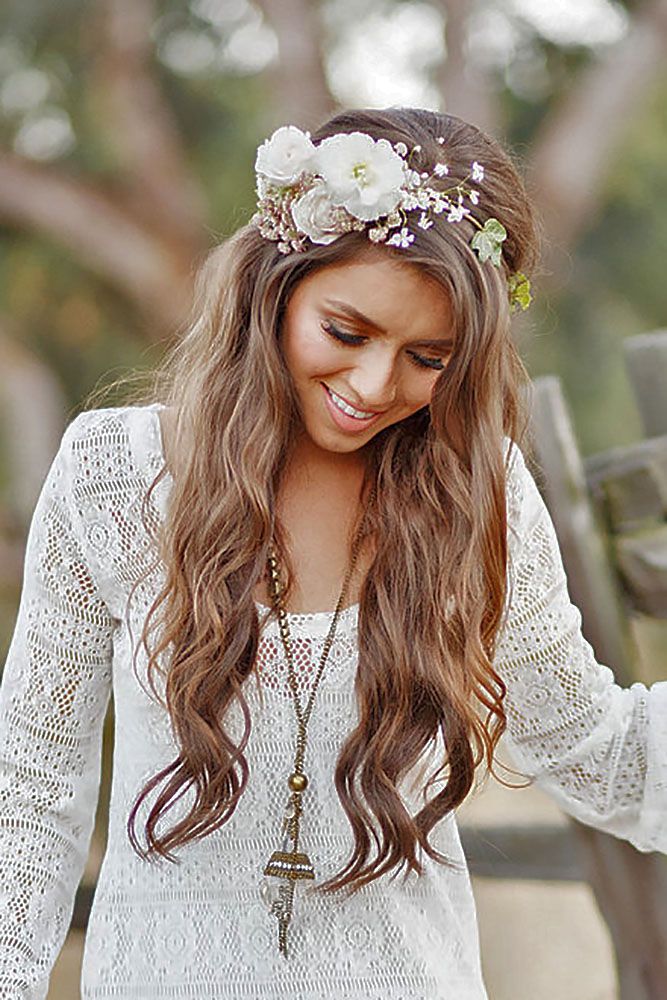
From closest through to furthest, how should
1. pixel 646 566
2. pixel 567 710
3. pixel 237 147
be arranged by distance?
1. pixel 567 710
2. pixel 646 566
3. pixel 237 147

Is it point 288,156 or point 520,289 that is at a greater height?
point 288,156

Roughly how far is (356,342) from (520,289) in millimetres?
261

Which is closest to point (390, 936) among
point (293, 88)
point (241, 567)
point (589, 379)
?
point (241, 567)

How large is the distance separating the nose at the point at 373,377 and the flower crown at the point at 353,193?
0.13 metres

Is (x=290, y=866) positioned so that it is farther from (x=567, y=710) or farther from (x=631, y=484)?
(x=631, y=484)

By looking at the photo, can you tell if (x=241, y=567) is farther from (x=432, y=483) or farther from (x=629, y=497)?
(x=629, y=497)

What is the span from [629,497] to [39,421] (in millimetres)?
6810

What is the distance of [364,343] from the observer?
174cm

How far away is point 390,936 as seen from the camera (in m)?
1.83

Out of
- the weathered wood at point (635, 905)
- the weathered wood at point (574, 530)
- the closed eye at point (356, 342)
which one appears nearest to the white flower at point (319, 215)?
the closed eye at point (356, 342)

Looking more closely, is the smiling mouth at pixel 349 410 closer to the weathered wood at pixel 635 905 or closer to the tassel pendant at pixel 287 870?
the tassel pendant at pixel 287 870

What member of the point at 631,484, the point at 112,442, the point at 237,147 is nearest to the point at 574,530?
the point at 631,484

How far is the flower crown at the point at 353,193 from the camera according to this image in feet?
5.72

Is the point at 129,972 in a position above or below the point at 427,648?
below
